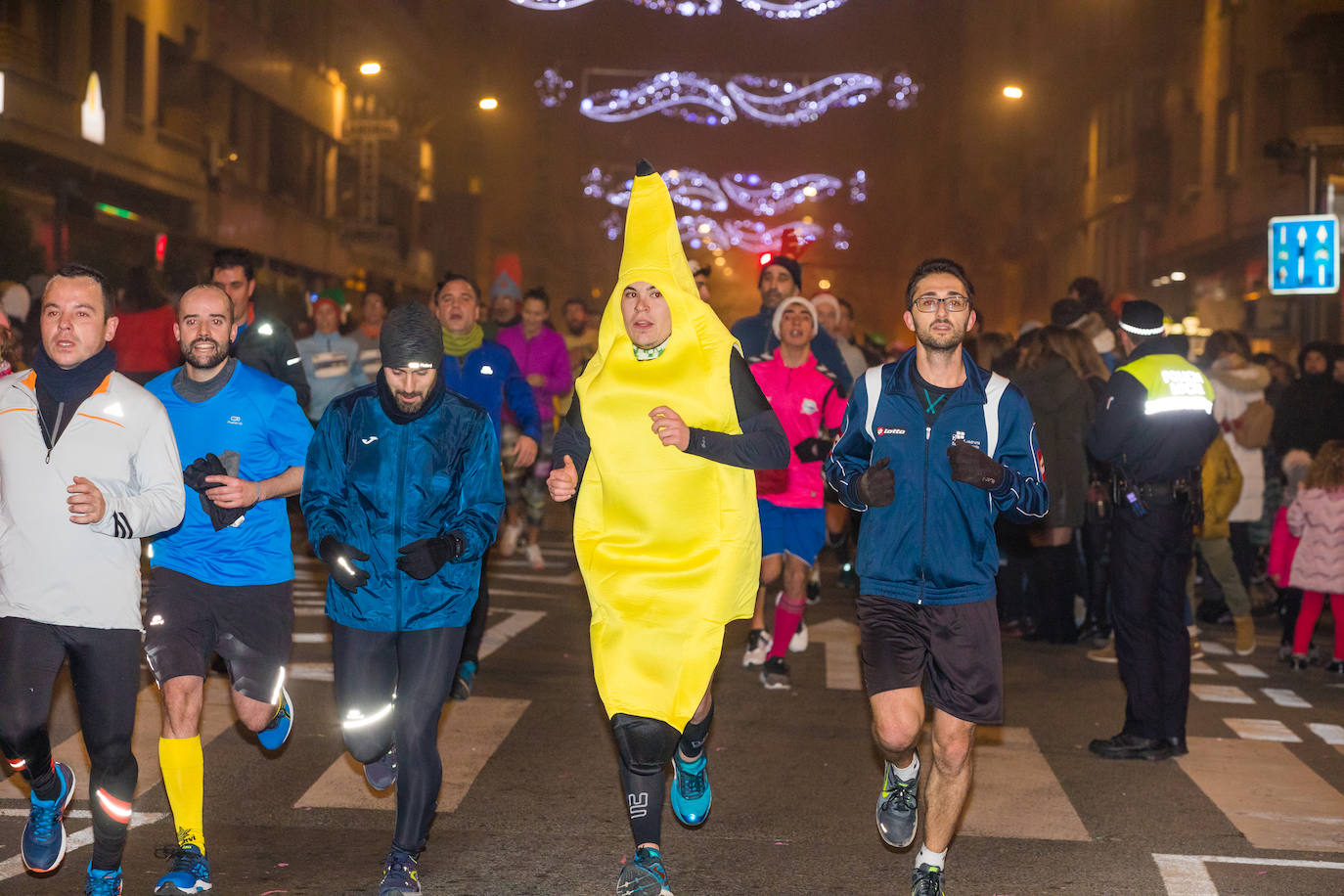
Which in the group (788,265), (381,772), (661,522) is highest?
(788,265)

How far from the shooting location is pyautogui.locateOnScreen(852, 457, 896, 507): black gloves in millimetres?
5168

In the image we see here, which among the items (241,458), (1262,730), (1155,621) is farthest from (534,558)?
(241,458)

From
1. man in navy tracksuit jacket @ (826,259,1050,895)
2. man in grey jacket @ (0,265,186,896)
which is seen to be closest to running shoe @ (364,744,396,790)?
man in grey jacket @ (0,265,186,896)

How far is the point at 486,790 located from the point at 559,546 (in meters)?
9.58

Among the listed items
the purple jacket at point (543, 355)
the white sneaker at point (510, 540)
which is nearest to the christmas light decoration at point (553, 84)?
the white sneaker at point (510, 540)

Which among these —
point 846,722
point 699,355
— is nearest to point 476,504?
point 699,355

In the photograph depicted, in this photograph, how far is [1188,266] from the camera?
121 ft

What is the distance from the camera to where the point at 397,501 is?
17.1ft

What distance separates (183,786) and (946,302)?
10.0 feet

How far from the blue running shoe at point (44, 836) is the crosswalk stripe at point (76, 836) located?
23 cm

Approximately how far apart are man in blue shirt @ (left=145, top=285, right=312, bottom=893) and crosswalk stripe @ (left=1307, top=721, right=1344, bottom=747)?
18.1 feet

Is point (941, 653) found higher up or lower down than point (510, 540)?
higher up

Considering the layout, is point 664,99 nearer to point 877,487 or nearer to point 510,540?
point 510,540

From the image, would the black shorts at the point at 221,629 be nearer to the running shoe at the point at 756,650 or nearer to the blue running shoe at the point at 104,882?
the blue running shoe at the point at 104,882
